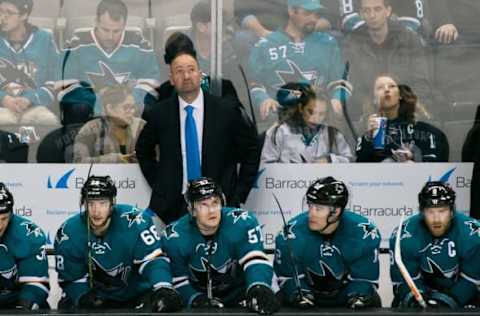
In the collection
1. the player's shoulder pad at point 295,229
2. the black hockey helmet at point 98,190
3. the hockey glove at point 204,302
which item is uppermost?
the black hockey helmet at point 98,190

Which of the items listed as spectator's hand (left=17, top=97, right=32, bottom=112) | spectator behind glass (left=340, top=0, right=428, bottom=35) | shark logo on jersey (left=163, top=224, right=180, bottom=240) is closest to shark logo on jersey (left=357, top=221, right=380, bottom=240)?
shark logo on jersey (left=163, top=224, right=180, bottom=240)

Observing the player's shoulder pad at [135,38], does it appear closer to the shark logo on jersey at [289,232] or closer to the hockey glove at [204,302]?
the shark logo on jersey at [289,232]

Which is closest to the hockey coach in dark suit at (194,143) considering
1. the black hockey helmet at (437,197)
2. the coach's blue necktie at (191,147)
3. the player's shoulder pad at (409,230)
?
the coach's blue necktie at (191,147)

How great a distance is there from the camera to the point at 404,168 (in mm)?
8633

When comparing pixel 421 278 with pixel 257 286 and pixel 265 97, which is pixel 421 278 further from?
pixel 265 97

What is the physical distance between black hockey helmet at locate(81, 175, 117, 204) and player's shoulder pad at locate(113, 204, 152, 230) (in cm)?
13

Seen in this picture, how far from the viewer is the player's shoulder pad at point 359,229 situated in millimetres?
7414

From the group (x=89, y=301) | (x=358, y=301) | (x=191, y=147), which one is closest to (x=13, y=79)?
(x=191, y=147)

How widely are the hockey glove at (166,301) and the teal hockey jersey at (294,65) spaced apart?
2296mm

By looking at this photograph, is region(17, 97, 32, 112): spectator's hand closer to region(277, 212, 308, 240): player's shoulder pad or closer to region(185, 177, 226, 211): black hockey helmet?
region(185, 177, 226, 211): black hockey helmet

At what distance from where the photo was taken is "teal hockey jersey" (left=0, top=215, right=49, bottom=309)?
288 inches

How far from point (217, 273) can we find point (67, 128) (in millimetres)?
1790

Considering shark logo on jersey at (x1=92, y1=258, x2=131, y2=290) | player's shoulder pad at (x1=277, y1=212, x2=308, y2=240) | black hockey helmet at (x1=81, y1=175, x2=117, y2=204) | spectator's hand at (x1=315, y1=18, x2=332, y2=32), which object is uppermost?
spectator's hand at (x1=315, y1=18, x2=332, y2=32)

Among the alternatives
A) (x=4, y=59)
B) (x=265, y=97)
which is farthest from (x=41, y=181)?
(x=265, y=97)
